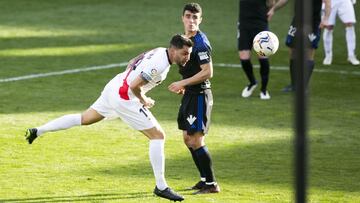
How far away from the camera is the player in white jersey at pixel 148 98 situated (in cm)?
847

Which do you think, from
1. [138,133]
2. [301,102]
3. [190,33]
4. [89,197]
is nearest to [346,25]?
[138,133]

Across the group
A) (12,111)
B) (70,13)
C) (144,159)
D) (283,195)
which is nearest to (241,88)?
(12,111)

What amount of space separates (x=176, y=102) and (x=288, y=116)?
2095mm

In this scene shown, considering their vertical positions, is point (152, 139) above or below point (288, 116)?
above

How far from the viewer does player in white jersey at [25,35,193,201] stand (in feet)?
27.8

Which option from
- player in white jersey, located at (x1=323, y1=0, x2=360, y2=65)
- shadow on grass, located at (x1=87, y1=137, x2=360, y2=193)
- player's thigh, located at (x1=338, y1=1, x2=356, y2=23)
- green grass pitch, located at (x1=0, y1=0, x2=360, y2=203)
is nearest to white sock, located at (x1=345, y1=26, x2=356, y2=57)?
player in white jersey, located at (x1=323, y1=0, x2=360, y2=65)

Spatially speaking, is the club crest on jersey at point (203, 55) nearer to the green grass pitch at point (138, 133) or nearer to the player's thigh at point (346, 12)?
the green grass pitch at point (138, 133)

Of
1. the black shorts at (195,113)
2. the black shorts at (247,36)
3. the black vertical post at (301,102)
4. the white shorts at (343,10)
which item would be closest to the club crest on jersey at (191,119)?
the black shorts at (195,113)

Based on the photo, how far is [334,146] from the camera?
12.1 meters

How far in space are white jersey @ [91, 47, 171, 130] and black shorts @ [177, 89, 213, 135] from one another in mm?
494

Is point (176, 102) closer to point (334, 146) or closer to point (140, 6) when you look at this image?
point (334, 146)

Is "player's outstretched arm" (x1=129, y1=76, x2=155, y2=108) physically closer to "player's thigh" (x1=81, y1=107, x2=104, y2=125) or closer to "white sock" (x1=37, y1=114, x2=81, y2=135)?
"player's thigh" (x1=81, y1=107, x2=104, y2=125)

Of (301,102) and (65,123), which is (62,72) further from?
(301,102)

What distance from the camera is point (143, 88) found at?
8844mm
